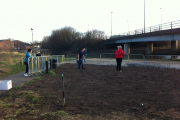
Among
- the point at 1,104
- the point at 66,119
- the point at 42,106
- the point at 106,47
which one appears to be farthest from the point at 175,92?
the point at 106,47

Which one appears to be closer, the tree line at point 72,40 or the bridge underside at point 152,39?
the bridge underside at point 152,39

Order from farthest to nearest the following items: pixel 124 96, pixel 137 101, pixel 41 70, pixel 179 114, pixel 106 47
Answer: pixel 106 47 < pixel 41 70 < pixel 124 96 < pixel 137 101 < pixel 179 114

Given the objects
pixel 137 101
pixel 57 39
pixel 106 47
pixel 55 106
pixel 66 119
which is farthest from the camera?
pixel 57 39

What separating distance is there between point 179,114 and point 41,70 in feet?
32.1

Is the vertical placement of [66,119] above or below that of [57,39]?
below

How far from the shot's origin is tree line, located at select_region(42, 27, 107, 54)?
51281mm

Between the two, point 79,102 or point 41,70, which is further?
point 41,70

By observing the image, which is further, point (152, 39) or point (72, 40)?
point (72, 40)

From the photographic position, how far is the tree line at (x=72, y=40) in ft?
168

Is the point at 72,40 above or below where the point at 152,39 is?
above

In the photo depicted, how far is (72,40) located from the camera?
55.5 m

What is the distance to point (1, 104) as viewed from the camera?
182 inches

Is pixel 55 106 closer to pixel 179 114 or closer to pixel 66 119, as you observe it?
pixel 66 119

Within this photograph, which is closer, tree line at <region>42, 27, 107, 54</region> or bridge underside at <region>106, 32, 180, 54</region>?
bridge underside at <region>106, 32, 180, 54</region>
